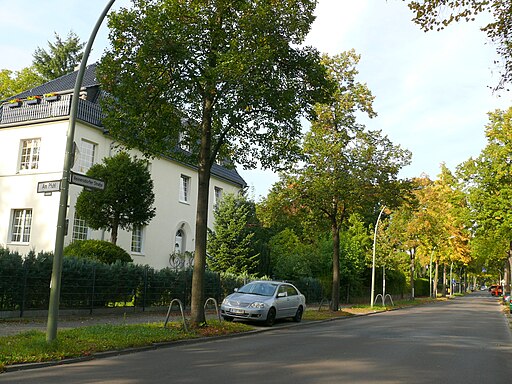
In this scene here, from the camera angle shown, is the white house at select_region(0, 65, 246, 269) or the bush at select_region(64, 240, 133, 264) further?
the white house at select_region(0, 65, 246, 269)

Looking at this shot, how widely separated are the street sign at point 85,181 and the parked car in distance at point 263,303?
8.25 metres

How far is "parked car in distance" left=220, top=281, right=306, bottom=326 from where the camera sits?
1733 cm

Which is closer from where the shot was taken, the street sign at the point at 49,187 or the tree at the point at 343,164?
the street sign at the point at 49,187

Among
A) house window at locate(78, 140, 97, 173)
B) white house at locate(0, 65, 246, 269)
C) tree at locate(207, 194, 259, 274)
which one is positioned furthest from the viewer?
tree at locate(207, 194, 259, 274)

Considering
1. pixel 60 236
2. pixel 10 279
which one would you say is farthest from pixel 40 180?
pixel 60 236

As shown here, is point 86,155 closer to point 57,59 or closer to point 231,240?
point 231,240

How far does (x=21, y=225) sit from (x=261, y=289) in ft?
49.2

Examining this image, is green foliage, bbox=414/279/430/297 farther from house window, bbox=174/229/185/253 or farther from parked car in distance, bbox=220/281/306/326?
parked car in distance, bbox=220/281/306/326

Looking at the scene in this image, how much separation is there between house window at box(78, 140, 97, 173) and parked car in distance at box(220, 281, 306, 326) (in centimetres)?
1232

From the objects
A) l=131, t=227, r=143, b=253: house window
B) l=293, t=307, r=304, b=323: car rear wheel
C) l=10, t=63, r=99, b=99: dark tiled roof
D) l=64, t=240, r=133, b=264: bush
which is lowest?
l=293, t=307, r=304, b=323: car rear wheel

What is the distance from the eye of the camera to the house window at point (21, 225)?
27.1 meters

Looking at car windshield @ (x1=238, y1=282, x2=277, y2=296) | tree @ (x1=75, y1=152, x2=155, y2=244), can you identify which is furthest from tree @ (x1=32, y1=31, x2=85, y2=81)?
car windshield @ (x1=238, y1=282, x2=277, y2=296)

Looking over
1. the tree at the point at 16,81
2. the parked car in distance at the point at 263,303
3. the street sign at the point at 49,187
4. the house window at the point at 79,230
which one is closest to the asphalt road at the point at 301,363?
the parked car in distance at the point at 263,303

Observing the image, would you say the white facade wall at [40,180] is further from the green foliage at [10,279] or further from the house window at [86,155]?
the green foliage at [10,279]
